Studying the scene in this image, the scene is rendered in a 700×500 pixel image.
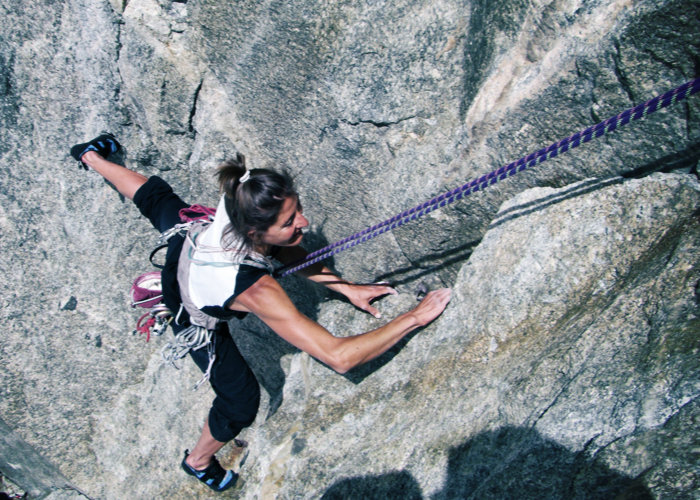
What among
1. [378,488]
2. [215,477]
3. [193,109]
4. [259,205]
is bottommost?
[215,477]

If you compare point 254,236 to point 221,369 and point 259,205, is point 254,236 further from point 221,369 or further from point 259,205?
point 221,369

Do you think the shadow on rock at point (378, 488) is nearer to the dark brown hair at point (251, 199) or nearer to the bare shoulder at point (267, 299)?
the bare shoulder at point (267, 299)

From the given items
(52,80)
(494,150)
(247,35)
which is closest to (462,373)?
(494,150)

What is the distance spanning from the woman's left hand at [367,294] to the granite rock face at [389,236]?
0.35 ft

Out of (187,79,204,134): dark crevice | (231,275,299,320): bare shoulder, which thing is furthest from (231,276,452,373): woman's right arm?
(187,79,204,134): dark crevice

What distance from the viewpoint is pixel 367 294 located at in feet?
9.96

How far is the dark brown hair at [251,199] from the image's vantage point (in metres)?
2.32

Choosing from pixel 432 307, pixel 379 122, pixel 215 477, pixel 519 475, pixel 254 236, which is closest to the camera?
pixel 519 475

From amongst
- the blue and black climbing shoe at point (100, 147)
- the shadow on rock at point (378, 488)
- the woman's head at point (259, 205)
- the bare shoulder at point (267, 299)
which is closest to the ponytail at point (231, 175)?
the woman's head at point (259, 205)

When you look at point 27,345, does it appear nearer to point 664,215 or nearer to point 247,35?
point 247,35

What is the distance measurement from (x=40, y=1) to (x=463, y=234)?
2718mm

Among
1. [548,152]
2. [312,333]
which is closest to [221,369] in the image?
[312,333]

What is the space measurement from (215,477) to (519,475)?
7.40ft

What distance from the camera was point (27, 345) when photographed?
369 centimetres
